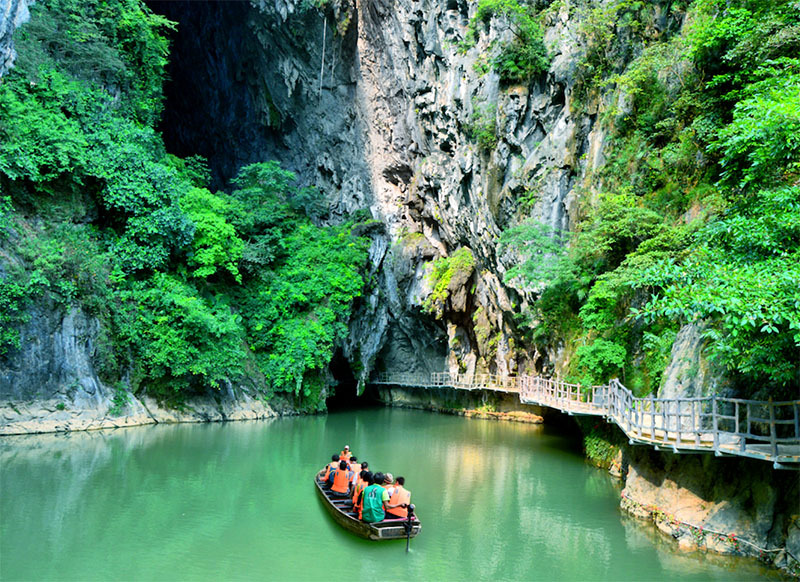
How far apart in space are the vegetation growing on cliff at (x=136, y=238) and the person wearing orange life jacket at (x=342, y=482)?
11746 millimetres

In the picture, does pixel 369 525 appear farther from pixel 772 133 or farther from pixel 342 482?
pixel 772 133

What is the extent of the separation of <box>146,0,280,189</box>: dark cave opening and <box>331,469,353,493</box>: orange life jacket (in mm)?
24336

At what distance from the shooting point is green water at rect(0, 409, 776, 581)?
8219 mm

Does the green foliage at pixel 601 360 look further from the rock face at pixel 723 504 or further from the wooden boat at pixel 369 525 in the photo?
the wooden boat at pixel 369 525

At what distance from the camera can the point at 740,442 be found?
8500 millimetres

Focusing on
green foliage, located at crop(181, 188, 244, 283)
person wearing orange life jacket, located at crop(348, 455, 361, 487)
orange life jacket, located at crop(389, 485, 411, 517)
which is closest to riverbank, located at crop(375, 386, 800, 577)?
orange life jacket, located at crop(389, 485, 411, 517)

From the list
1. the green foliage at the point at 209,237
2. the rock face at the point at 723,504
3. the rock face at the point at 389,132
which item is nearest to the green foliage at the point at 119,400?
the green foliage at the point at 209,237

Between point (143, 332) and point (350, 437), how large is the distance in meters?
8.39

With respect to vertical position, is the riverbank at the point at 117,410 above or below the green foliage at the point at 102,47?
below

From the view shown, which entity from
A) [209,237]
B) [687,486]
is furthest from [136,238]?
[687,486]

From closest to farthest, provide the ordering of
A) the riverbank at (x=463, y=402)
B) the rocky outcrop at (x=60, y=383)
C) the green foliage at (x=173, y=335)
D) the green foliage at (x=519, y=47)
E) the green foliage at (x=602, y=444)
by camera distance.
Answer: the green foliage at (x=602, y=444) < the rocky outcrop at (x=60, y=383) < the green foliage at (x=173, y=335) < the green foliage at (x=519, y=47) < the riverbank at (x=463, y=402)

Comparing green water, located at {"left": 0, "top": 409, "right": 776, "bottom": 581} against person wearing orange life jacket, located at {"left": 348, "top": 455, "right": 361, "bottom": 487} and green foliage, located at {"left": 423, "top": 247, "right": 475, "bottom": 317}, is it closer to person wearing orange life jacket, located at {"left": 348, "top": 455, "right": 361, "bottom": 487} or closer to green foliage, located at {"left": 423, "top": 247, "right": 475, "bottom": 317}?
person wearing orange life jacket, located at {"left": 348, "top": 455, "right": 361, "bottom": 487}

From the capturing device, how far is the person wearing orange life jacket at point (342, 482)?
Result: 10.7 m

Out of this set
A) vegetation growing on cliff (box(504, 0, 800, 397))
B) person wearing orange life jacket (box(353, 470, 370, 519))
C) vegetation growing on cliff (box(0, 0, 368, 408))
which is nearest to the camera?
vegetation growing on cliff (box(504, 0, 800, 397))
